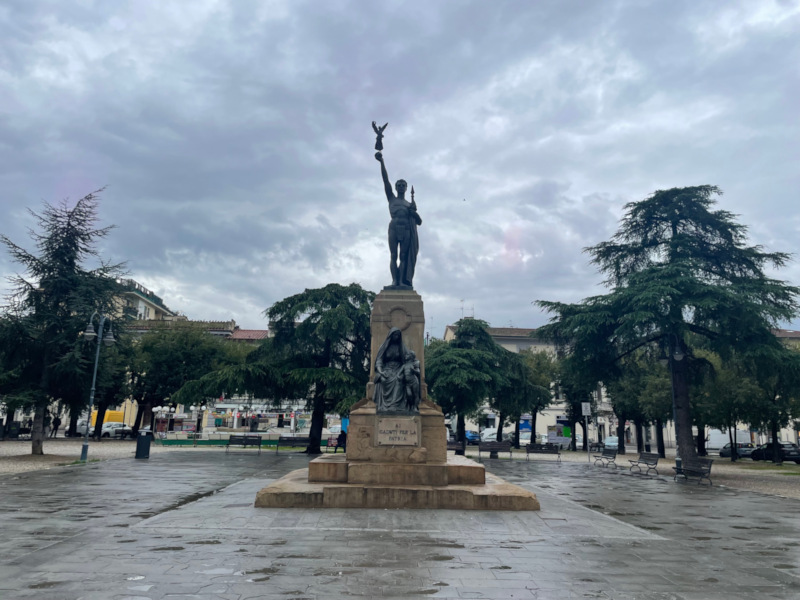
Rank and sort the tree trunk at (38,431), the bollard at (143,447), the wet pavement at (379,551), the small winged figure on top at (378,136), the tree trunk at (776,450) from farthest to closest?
the tree trunk at (776,450) < the bollard at (143,447) < the tree trunk at (38,431) < the small winged figure on top at (378,136) < the wet pavement at (379,551)

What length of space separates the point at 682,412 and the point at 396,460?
16.3 metres

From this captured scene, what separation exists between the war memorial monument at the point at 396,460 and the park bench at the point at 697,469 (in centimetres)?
→ 967

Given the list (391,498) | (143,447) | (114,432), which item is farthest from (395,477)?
(114,432)

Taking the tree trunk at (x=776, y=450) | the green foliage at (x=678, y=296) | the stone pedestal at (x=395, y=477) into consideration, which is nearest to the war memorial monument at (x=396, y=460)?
the stone pedestal at (x=395, y=477)

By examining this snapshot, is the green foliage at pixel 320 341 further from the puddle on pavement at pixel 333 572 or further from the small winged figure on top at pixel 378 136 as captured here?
the puddle on pavement at pixel 333 572

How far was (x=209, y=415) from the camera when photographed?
64875 mm

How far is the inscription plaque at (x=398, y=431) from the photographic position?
11.7 metres

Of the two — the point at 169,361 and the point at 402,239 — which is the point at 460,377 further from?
the point at 169,361

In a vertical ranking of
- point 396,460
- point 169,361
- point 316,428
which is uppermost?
point 169,361

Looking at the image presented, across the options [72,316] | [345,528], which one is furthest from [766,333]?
[72,316]

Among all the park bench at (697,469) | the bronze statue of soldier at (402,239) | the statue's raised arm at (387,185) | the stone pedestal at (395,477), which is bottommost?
the park bench at (697,469)

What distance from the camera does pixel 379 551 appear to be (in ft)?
22.5

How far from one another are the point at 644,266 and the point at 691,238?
231 cm

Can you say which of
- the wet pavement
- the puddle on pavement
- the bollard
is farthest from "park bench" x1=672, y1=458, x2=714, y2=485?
the bollard
